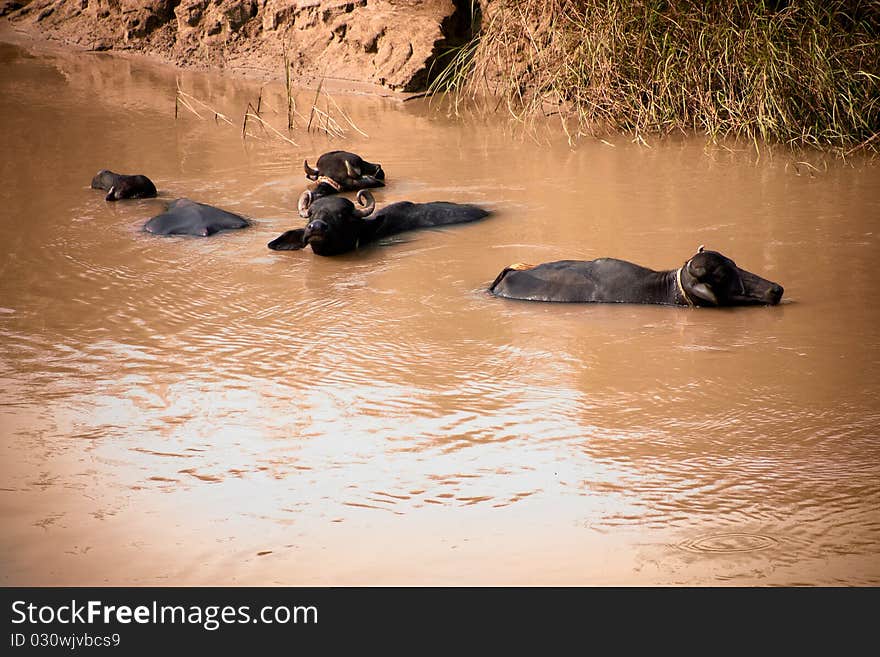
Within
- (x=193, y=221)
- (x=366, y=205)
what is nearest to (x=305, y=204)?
(x=366, y=205)

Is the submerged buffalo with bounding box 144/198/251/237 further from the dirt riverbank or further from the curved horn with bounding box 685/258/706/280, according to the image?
the dirt riverbank

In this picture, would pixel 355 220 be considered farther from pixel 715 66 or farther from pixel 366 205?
pixel 715 66

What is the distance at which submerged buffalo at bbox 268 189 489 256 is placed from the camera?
5.93 meters

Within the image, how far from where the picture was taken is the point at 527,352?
4.44m

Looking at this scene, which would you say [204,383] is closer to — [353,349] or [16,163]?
[353,349]

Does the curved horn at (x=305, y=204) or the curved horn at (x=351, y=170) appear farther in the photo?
the curved horn at (x=351, y=170)

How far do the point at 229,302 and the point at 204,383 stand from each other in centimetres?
108

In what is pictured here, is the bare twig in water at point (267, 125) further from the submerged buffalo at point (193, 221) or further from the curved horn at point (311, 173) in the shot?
the submerged buffalo at point (193, 221)

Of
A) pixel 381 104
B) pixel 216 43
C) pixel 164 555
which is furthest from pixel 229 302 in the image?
pixel 216 43

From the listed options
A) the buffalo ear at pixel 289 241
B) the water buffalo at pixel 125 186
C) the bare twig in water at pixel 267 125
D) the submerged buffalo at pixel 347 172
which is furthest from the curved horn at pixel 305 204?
the bare twig in water at pixel 267 125

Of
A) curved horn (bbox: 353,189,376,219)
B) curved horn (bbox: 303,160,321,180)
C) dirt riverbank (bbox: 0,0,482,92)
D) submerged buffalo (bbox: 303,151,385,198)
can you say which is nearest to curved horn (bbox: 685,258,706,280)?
curved horn (bbox: 353,189,376,219)

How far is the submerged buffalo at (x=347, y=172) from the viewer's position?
7395 mm

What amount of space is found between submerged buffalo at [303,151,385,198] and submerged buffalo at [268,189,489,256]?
753mm

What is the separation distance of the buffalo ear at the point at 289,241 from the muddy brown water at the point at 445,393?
0.20ft
